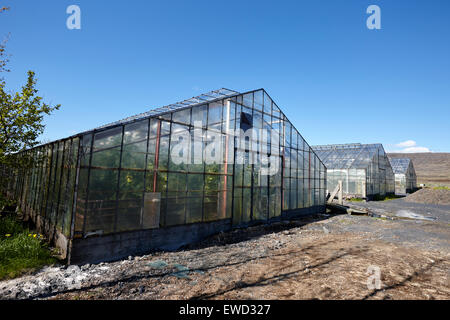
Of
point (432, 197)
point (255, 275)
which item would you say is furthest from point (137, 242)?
point (432, 197)

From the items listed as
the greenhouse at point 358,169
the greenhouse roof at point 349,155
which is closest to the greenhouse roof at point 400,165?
the greenhouse at point 358,169

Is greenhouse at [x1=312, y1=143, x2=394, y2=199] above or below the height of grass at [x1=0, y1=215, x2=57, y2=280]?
above

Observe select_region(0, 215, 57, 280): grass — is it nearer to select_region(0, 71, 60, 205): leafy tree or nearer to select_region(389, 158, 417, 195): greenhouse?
select_region(0, 71, 60, 205): leafy tree

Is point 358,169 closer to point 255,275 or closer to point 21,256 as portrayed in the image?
point 255,275

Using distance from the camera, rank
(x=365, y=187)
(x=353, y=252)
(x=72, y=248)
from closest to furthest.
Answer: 1. (x=72, y=248)
2. (x=353, y=252)
3. (x=365, y=187)

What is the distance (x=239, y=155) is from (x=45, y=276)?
376 inches

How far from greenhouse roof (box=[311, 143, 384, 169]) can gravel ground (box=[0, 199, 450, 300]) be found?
69.8 feet

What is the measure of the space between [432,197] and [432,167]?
3186 inches

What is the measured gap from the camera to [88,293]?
19.9ft

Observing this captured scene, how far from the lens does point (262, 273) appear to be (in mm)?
7570

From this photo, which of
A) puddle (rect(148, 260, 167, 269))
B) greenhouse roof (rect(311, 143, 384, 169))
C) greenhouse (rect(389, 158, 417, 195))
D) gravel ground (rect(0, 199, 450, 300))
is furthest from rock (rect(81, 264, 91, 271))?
greenhouse (rect(389, 158, 417, 195))

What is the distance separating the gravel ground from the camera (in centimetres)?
618
